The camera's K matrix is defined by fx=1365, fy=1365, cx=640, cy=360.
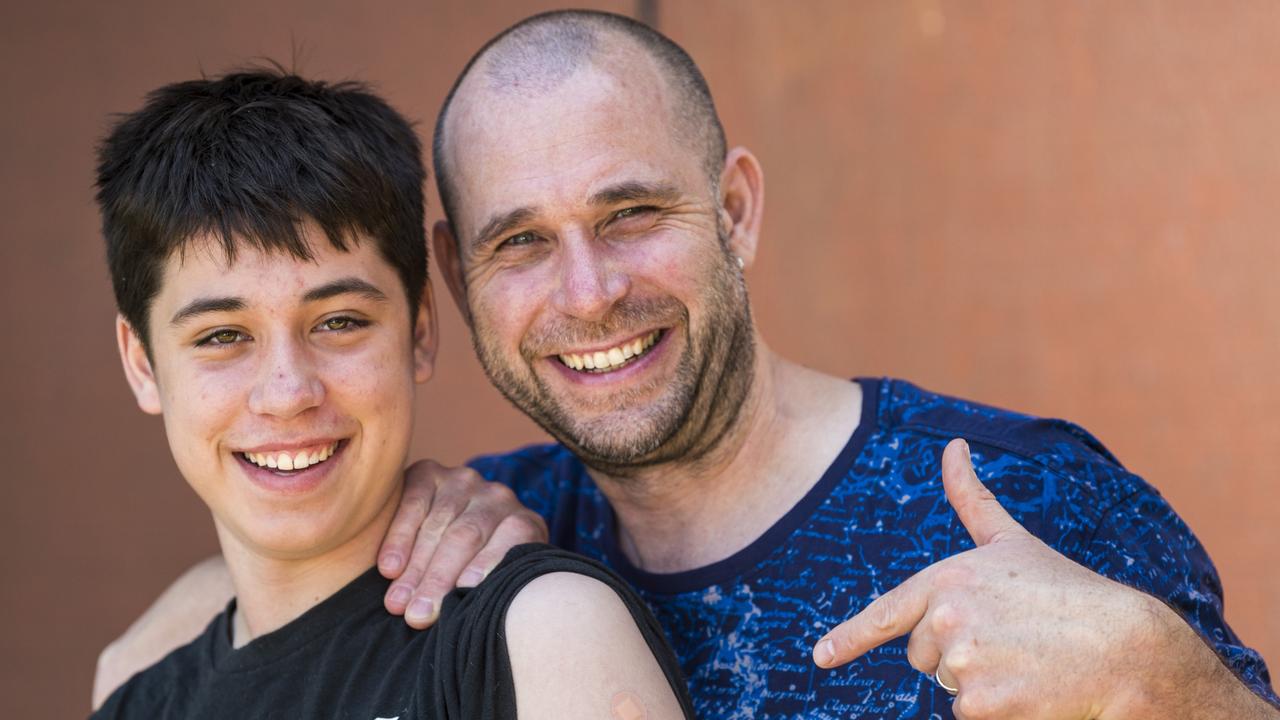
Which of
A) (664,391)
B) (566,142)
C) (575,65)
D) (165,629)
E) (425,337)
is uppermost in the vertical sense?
(575,65)

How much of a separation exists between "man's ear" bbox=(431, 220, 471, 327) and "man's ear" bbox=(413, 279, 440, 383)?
0.28 metres

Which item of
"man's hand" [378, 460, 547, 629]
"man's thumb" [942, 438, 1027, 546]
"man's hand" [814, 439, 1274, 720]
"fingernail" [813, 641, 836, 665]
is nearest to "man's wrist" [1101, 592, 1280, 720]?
"man's hand" [814, 439, 1274, 720]

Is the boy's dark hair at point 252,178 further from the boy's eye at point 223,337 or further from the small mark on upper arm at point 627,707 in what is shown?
the small mark on upper arm at point 627,707

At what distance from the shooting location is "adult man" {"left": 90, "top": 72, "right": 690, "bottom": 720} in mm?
1825

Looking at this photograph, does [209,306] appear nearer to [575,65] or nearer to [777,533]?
[575,65]

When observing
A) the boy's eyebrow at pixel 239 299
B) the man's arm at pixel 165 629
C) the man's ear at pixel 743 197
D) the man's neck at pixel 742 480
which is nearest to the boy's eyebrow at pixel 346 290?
the boy's eyebrow at pixel 239 299

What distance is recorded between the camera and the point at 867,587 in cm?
207

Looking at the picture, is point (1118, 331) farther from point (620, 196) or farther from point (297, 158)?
point (297, 158)

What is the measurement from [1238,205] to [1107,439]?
618 millimetres

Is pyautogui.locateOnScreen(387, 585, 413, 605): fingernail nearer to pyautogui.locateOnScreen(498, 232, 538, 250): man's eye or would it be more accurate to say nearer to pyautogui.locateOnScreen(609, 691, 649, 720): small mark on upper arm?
pyautogui.locateOnScreen(609, 691, 649, 720): small mark on upper arm

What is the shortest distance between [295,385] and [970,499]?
2.97ft

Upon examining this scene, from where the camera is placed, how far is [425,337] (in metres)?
2.17

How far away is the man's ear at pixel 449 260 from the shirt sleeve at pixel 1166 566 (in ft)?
3.82

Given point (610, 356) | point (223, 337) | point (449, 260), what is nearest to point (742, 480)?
point (610, 356)
